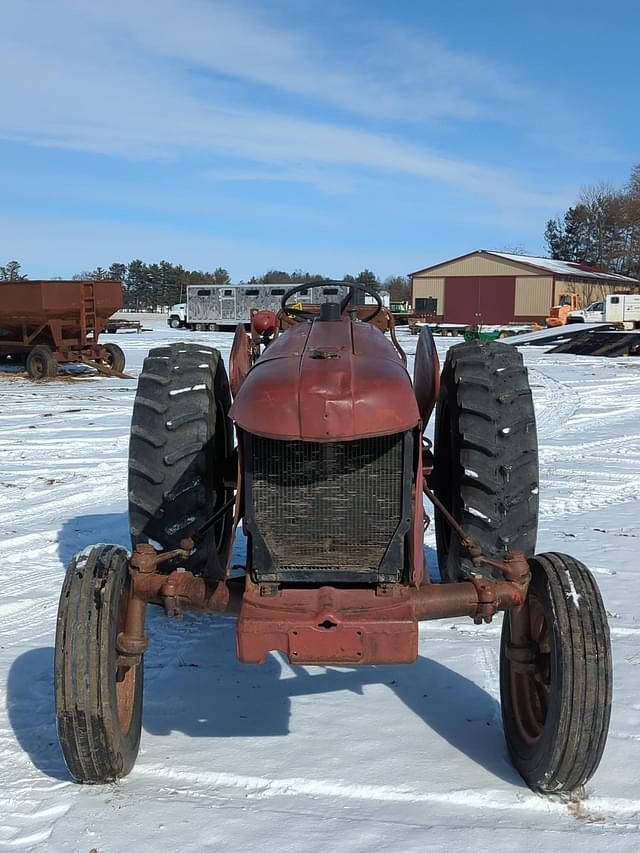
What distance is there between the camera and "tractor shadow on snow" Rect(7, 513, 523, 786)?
330 cm

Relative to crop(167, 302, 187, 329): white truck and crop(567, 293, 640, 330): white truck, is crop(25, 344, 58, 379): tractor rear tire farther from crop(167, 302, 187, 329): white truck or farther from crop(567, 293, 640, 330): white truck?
crop(167, 302, 187, 329): white truck

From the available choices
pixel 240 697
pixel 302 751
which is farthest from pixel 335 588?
pixel 240 697

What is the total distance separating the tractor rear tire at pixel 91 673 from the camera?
2.78 meters

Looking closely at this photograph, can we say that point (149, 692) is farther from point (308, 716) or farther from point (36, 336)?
point (36, 336)

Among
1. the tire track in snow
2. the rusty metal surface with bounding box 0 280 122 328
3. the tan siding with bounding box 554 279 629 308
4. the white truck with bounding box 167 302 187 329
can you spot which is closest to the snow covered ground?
the tire track in snow

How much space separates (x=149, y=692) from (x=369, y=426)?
1.71 meters

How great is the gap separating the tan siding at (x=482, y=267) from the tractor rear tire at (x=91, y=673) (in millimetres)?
49850

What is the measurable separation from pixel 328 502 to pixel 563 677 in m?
0.95

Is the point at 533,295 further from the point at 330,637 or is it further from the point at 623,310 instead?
the point at 330,637

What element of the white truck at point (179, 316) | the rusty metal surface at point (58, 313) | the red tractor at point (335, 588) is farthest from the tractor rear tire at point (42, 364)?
the white truck at point (179, 316)

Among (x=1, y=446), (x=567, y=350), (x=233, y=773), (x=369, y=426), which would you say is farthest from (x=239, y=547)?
(x=567, y=350)

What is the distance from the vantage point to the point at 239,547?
5559mm

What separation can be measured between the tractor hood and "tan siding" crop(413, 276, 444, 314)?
166ft

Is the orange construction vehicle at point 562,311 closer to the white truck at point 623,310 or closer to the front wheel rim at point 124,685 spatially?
the white truck at point 623,310
